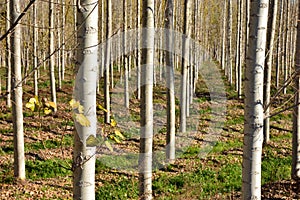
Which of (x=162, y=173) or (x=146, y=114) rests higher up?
(x=146, y=114)

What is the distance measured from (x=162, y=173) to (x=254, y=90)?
6.48 m

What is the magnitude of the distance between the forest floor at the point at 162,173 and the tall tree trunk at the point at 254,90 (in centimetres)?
408

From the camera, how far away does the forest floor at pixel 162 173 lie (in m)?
7.39

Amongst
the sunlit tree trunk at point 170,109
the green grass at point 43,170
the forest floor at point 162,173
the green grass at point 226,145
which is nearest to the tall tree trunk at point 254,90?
the forest floor at point 162,173

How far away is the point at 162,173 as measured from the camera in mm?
8930

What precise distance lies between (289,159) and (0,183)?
7.76 metres

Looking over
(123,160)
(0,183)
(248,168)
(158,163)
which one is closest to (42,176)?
(0,183)

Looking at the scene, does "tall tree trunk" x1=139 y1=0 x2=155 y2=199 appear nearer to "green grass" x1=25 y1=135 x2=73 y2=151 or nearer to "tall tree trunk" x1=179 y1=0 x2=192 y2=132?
"green grass" x1=25 y1=135 x2=73 y2=151

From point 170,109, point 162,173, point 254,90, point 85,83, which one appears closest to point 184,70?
point 170,109

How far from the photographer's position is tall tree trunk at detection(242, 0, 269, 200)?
2734 mm

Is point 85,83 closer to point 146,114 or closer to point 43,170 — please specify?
point 146,114

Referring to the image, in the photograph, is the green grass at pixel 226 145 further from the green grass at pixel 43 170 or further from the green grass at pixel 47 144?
the green grass at pixel 43 170

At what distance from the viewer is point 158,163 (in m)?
9.74

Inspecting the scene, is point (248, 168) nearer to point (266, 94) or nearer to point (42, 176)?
point (42, 176)
